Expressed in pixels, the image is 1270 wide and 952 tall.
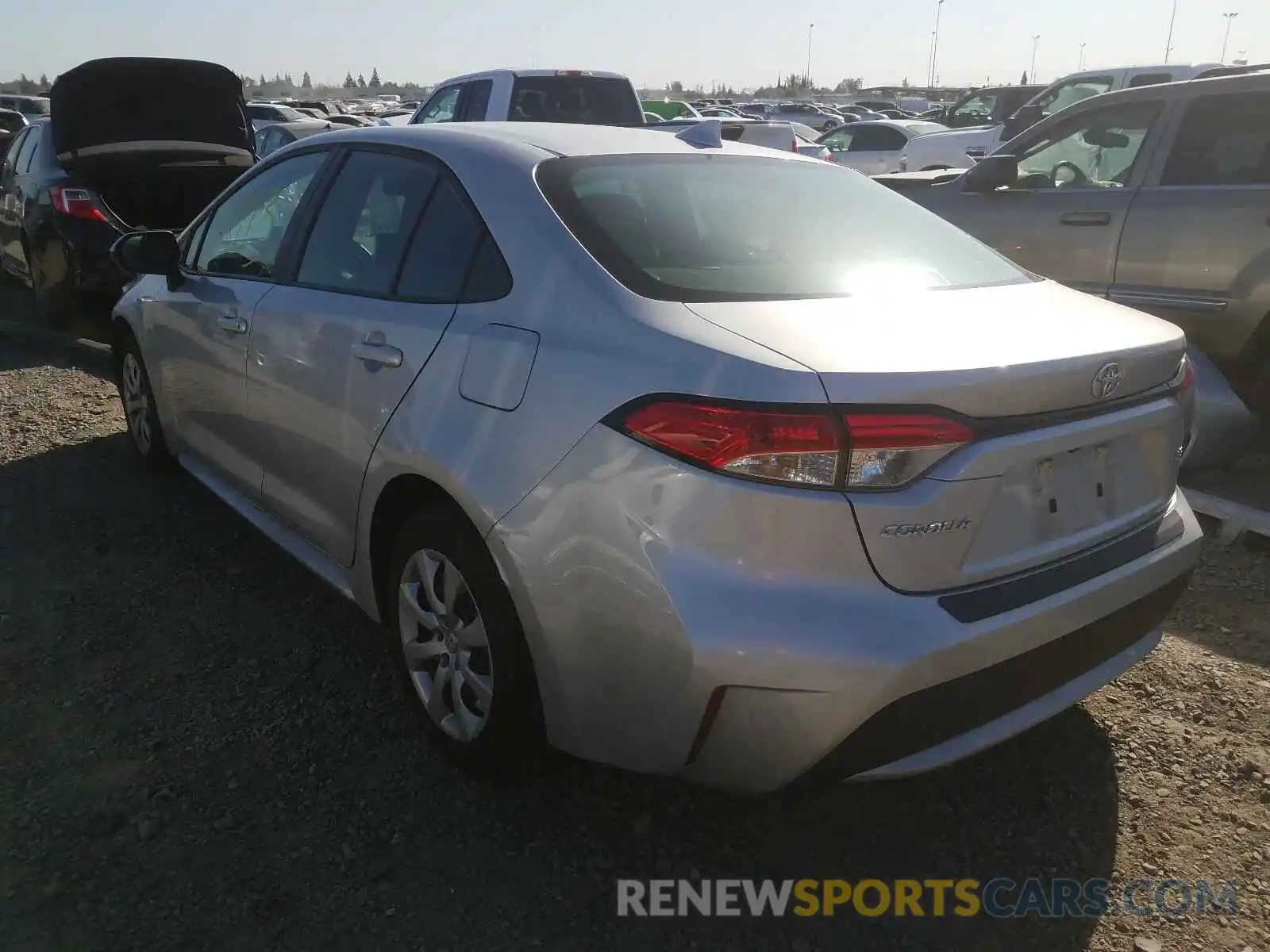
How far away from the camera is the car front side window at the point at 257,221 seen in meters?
3.46

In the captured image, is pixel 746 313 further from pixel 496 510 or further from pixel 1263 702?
pixel 1263 702

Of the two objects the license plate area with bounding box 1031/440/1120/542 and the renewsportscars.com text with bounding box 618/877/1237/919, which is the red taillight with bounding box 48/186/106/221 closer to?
the renewsportscars.com text with bounding box 618/877/1237/919

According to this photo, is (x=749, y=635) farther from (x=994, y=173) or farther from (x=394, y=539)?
(x=994, y=173)

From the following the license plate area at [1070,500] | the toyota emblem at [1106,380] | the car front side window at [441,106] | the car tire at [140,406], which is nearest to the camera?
the license plate area at [1070,500]

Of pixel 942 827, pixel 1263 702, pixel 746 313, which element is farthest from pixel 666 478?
pixel 1263 702

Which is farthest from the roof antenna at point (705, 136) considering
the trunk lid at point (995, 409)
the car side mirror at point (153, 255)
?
the car side mirror at point (153, 255)

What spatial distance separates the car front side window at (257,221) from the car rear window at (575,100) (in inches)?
233

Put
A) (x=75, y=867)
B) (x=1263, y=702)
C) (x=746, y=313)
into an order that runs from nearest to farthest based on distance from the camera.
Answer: (x=746, y=313)
(x=75, y=867)
(x=1263, y=702)

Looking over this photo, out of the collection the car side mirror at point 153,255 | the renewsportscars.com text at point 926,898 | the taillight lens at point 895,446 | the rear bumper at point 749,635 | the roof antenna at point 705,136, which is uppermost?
the roof antenna at point 705,136

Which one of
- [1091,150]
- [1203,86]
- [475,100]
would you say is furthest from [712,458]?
[475,100]

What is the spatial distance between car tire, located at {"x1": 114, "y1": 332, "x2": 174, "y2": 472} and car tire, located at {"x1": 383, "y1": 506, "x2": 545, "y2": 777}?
2265mm

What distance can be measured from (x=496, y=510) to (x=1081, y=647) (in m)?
1.31

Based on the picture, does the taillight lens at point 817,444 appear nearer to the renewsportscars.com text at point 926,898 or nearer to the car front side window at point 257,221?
the renewsportscars.com text at point 926,898

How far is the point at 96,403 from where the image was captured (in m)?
6.03
